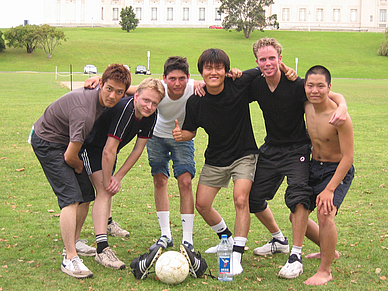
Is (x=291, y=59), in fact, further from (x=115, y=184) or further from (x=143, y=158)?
(x=115, y=184)

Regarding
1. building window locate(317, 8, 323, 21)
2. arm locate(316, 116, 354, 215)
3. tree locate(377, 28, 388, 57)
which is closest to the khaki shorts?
arm locate(316, 116, 354, 215)

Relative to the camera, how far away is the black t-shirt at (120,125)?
17.1ft

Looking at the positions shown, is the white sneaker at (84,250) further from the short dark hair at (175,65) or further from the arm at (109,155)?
the short dark hair at (175,65)

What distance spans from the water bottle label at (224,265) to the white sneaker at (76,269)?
4.63 ft

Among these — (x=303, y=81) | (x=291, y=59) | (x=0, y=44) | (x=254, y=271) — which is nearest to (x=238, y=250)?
(x=254, y=271)

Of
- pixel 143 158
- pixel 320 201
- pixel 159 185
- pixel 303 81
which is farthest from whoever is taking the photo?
pixel 143 158

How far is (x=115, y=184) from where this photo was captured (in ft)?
17.7

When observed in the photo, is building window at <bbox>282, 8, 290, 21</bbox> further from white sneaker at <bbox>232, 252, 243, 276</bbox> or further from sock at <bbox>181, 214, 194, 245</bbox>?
white sneaker at <bbox>232, 252, 243, 276</bbox>

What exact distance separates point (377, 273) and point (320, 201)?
1.08 m

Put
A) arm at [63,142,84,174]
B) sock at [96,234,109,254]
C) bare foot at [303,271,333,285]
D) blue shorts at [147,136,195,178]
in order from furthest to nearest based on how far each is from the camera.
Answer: blue shorts at [147,136,195,178], sock at [96,234,109,254], arm at [63,142,84,174], bare foot at [303,271,333,285]

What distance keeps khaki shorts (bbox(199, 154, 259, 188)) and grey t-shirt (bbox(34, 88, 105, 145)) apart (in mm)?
1526

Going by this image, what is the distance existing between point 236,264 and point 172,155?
178 centimetres

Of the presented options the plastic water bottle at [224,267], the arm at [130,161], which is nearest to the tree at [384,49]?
the arm at [130,161]

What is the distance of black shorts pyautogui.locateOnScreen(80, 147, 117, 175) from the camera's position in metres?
5.52
